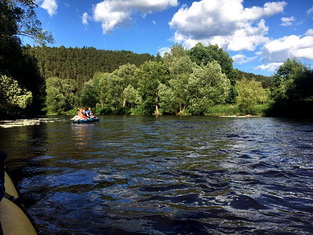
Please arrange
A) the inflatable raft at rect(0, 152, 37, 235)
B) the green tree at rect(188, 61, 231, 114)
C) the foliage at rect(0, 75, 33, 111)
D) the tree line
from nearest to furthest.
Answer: the inflatable raft at rect(0, 152, 37, 235) → the foliage at rect(0, 75, 33, 111) → the tree line → the green tree at rect(188, 61, 231, 114)

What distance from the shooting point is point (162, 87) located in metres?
52.4

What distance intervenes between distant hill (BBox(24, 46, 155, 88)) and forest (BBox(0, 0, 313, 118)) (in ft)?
143

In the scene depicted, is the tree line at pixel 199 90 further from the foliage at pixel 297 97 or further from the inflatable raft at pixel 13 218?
the inflatable raft at pixel 13 218

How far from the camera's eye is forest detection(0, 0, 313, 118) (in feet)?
Result: 71.9

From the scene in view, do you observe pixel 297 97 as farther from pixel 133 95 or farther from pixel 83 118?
pixel 133 95

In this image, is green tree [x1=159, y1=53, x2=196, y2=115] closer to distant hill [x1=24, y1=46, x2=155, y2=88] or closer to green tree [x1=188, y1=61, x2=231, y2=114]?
green tree [x1=188, y1=61, x2=231, y2=114]

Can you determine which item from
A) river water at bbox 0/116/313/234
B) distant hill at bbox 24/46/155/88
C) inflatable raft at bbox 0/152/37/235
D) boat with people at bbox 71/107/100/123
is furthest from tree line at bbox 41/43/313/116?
distant hill at bbox 24/46/155/88

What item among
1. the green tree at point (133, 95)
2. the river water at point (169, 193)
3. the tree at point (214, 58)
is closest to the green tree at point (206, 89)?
the tree at point (214, 58)

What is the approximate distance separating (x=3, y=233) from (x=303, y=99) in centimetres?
3899

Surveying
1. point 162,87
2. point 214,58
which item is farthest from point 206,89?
point 214,58

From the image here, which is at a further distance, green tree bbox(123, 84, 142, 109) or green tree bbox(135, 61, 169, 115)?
green tree bbox(123, 84, 142, 109)

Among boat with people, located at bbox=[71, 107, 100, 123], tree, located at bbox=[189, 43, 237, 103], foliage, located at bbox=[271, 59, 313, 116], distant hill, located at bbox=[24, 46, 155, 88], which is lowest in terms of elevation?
boat with people, located at bbox=[71, 107, 100, 123]

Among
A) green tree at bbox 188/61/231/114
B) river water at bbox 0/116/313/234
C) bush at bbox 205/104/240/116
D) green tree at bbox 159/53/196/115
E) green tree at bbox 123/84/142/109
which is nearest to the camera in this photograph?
river water at bbox 0/116/313/234

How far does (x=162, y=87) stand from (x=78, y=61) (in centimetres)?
10260
